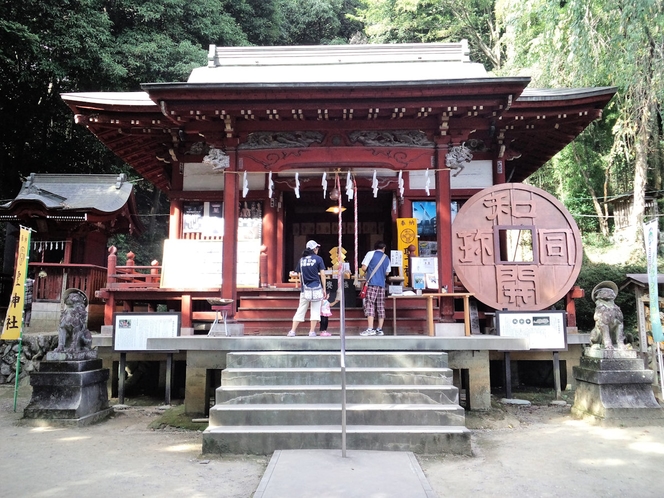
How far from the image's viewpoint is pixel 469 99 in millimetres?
7875

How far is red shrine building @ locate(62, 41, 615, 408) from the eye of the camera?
7.95m

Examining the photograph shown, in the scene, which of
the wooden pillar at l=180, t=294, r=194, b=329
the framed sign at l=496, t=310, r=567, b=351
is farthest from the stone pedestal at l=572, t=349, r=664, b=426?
the wooden pillar at l=180, t=294, r=194, b=329

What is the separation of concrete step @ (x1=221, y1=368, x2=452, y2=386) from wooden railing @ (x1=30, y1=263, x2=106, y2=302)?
9.32 metres

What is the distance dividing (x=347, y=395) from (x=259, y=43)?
23.9 meters

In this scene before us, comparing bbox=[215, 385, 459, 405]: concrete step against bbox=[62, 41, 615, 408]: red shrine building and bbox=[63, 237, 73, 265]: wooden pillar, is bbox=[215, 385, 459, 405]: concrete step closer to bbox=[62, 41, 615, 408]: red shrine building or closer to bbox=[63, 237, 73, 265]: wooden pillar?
bbox=[62, 41, 615, 408]: red shrine building

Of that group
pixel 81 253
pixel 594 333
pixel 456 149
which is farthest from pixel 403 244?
pixel 81 253

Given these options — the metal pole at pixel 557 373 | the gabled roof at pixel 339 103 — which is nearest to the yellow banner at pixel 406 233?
the gabled roof at pixel 339 103

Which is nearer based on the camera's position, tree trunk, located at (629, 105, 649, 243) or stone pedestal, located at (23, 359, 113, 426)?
stone pedestal, located at (23, 359, 113, 426)

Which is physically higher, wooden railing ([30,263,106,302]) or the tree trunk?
the tree trunk

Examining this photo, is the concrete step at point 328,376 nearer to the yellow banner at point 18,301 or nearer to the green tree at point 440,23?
the yellow banner at point 18,301

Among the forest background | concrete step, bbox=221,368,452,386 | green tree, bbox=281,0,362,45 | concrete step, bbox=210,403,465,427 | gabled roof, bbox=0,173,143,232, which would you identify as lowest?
concrete step, bbox=210,403,465,427

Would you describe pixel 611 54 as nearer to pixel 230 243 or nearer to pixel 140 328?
pixel 230 243

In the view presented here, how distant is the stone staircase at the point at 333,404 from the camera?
4961 mm

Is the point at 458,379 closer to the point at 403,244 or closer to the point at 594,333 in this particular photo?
the point at 594,333
